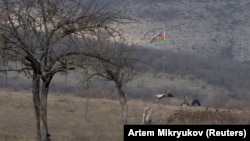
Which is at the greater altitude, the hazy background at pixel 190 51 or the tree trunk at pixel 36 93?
the hazy background at pixel 190 51

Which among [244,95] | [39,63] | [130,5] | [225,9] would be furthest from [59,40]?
[225,9]

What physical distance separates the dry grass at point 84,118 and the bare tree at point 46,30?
5385 millimetres

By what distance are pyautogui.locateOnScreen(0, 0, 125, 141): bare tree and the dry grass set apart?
5.38 m

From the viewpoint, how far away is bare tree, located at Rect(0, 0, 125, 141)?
57.1ft

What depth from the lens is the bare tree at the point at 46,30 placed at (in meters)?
17.4

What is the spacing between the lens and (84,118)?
131ft

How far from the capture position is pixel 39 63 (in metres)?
17.8

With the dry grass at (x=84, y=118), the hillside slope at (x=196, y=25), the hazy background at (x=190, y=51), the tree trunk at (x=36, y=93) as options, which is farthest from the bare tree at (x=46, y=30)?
the hillside slope at (x=196, y=25)

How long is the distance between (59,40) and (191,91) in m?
80.3

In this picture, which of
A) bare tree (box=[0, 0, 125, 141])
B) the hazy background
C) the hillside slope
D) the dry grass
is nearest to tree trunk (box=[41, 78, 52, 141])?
bare tree (box=[0, 0, 125, 141])

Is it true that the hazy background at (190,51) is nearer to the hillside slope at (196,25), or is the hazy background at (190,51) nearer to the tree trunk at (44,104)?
the hillside slope at (196,25)

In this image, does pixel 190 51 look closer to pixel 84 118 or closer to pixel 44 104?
pixel 84 118

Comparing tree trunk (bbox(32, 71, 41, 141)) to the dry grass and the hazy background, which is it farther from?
the hazy background

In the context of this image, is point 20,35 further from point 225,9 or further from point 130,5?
point 225,9
